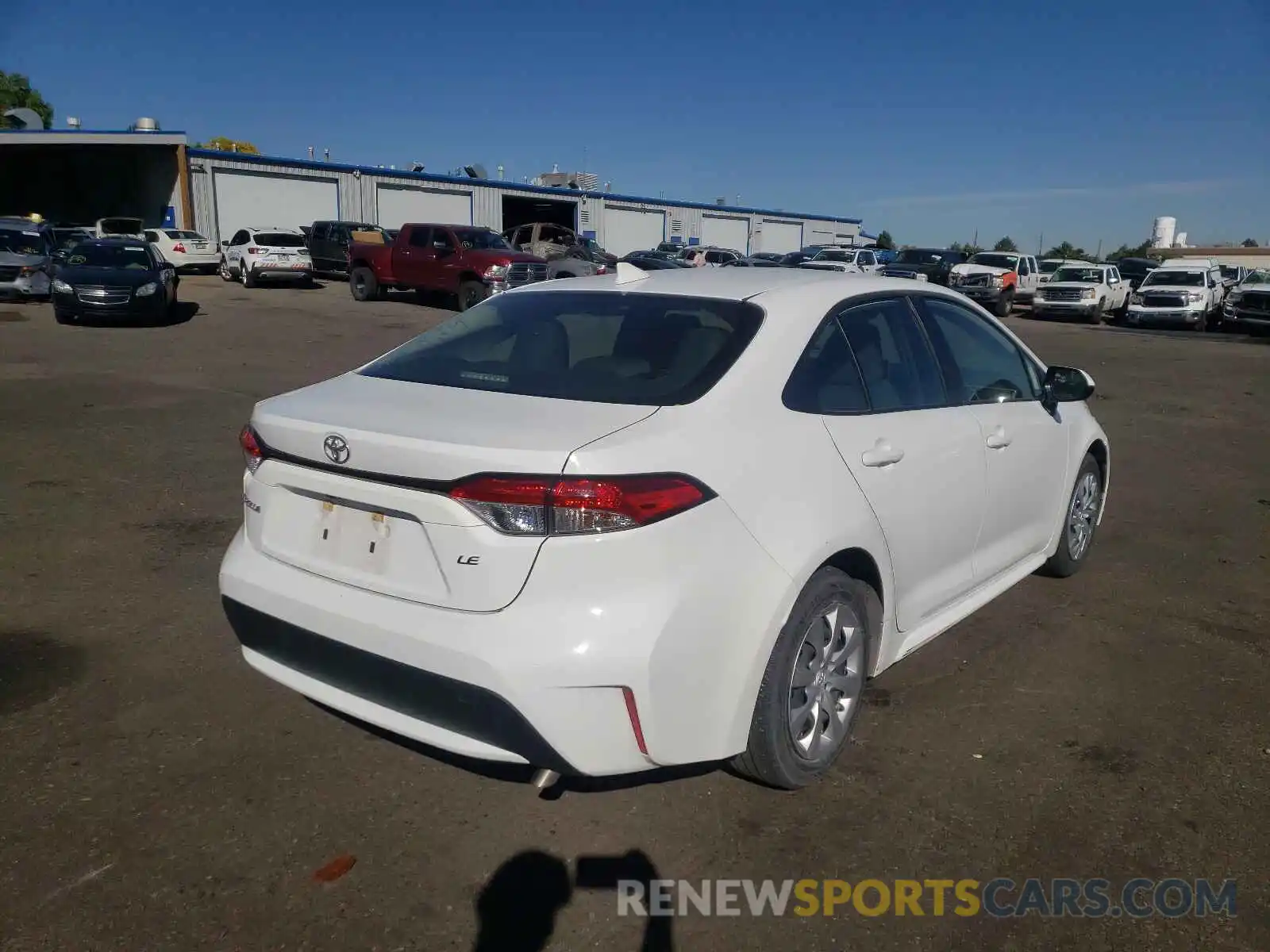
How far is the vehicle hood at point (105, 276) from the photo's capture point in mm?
16953

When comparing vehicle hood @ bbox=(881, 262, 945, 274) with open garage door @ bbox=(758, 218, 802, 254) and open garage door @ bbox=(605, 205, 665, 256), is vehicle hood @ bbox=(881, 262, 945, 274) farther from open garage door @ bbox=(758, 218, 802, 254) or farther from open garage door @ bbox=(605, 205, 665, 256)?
open garage door @ bbox=(758, 218, 802, 254)

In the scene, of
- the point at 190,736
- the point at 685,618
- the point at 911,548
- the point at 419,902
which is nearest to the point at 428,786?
the point at 419,902

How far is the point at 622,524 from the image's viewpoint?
261 cm

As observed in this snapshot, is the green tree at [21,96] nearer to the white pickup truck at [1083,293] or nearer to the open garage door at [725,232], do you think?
the open garage door at [725,232]

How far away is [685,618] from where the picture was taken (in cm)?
266

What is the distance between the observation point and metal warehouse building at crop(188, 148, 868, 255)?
1387 inches

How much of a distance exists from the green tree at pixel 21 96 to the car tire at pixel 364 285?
2177 inches

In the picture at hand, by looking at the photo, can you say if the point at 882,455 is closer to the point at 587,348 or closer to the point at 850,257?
the point at 587,348

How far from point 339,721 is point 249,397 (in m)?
8.06

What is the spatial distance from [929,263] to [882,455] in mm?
29604

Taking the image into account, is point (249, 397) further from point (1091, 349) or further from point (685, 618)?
point (1091, 349)

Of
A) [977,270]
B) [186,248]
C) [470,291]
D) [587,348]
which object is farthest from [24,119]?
[587,348]

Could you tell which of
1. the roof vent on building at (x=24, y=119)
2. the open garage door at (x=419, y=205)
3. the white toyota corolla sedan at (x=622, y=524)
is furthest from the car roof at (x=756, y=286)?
the roof vent on building at (x=24, y=119)

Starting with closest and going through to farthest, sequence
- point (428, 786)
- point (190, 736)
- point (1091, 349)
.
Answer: point (428, 786) < point (190, 736) < point (1091, 349)
